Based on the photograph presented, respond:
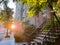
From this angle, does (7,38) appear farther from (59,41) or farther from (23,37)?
(59,41)

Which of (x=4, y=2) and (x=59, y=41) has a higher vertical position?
(x=4, y=2)

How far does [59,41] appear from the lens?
324 inches

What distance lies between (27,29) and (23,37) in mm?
760

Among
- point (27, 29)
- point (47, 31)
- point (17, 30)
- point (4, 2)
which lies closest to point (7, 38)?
point (17, 30)

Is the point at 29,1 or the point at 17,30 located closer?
the point at 29,1

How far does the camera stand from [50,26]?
901 cm

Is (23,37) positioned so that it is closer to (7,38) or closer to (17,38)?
(17,38)

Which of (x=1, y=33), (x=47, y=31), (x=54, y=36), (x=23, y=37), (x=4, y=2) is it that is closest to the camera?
(x=4, y=2)

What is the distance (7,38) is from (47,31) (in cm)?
582

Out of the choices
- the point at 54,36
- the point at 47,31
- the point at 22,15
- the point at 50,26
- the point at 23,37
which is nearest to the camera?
the point at 54,36

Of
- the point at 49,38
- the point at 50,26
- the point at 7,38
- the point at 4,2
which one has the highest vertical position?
the point at 4,2

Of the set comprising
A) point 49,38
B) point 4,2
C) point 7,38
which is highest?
point 4,2

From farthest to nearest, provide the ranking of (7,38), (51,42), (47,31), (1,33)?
(1,33), (7,38), (47,31), (51,42)

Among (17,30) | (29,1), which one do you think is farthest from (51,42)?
(17,30)
